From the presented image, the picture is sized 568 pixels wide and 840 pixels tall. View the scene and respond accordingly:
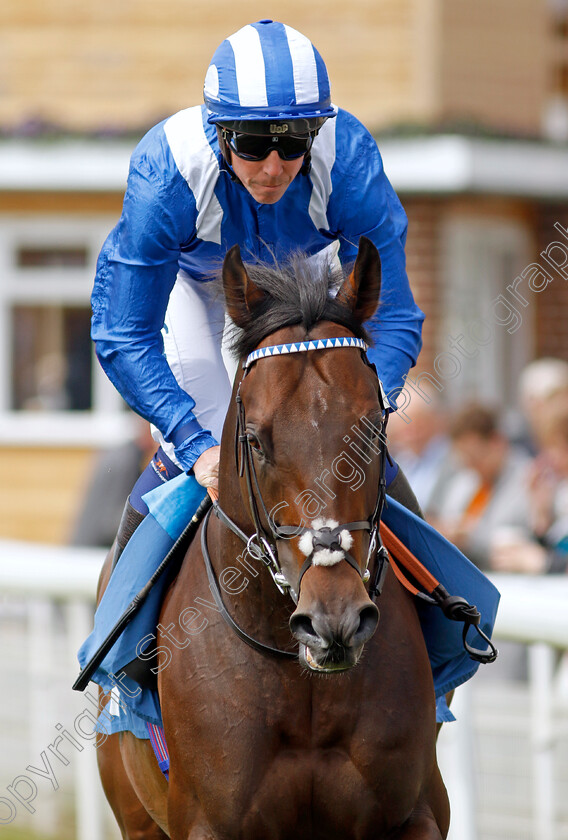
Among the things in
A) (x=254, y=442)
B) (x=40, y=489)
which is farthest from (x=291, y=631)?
(x=40, y=489)

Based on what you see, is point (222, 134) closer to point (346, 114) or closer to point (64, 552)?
point (346, 114)

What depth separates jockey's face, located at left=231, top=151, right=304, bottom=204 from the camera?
3.55 meters

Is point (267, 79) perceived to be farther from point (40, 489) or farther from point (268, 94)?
point (40, 489)

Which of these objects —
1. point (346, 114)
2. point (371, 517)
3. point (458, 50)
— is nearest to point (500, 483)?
point (346, 114)

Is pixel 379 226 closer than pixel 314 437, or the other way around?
pixel 314 437

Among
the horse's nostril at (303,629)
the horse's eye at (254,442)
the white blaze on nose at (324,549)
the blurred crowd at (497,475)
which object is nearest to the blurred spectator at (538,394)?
the blurred crowd at (497,475)

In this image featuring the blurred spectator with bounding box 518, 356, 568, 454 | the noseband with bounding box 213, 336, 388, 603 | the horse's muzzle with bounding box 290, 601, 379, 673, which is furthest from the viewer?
the blurred spectator with bounding box 518, 356, 568, 454

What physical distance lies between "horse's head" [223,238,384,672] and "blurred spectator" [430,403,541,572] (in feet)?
12.3

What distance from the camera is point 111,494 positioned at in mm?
8852

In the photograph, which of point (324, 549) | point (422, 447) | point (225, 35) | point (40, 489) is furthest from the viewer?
point (40, 489)

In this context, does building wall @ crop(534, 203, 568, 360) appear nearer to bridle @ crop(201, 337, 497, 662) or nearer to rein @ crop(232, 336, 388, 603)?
bridle @ crop(201, 337, 497, 662)

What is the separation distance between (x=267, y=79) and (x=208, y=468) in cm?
110

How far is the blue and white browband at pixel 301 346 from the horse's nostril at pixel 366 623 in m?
0.68

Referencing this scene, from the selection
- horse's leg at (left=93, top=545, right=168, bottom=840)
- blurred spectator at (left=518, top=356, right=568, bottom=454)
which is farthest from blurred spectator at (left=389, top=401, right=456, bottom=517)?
horse's leg at (left=93, top=545, right=168, bottom=840)
